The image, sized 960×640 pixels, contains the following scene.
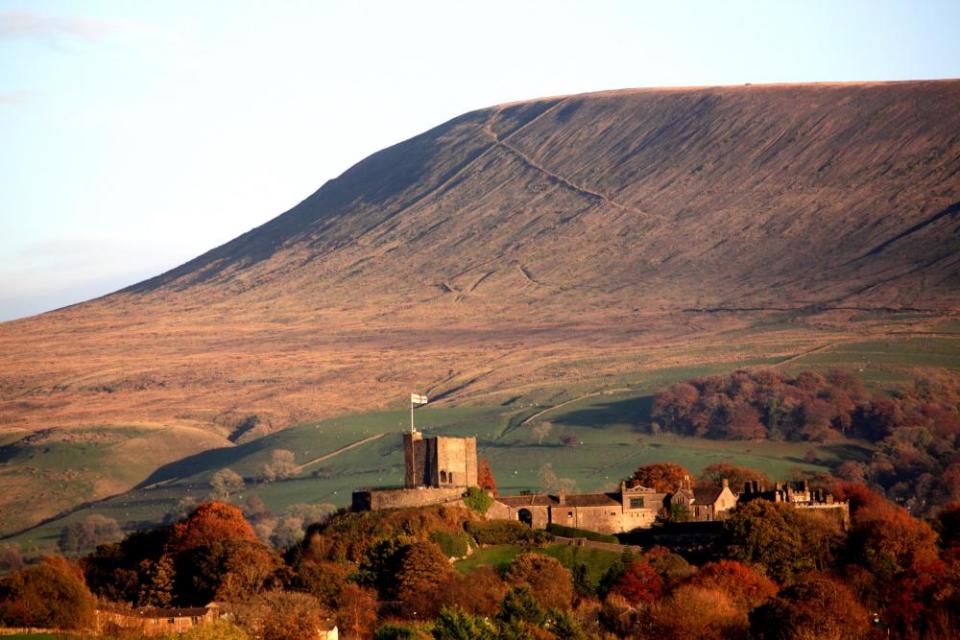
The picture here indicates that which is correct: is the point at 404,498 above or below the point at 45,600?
above

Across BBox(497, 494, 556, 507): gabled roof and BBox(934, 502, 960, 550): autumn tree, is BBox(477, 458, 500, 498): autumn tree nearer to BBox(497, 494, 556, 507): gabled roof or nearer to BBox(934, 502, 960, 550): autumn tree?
BBox(497, 494, 556, 507): gabled roof

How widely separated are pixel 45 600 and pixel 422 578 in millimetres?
13694

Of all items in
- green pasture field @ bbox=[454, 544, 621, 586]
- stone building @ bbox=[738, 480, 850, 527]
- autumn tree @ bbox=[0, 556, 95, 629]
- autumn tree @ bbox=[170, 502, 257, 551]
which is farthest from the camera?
stone building @ bbox=[738, 480, 850, 527]

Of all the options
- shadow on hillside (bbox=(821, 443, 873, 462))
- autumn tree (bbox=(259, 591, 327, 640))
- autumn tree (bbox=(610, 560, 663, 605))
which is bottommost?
shadow on hillside (bbox=(821, 443, 873, 462))

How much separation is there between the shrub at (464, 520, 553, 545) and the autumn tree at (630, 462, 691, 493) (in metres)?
10.4

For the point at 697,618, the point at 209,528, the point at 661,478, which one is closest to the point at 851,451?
the point at 661,478

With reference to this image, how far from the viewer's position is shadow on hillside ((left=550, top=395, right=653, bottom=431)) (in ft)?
481

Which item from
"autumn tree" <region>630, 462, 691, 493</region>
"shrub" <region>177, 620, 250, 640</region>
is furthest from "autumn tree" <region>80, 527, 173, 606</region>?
"autumn tree" <region>630, 462, 691, 493</region>

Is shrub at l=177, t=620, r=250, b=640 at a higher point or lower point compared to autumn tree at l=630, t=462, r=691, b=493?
lower

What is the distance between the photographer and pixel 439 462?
79.5 metres

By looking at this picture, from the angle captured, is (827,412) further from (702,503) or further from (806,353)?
(702,503)

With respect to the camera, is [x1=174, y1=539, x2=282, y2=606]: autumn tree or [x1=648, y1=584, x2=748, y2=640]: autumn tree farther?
[x1=174, y1=539, x2=282, y2=606]: autumn tree

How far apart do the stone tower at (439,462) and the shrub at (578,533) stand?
170 inches

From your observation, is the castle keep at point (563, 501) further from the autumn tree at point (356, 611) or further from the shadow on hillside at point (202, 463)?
the shadow on hillside at point (202, 463)
